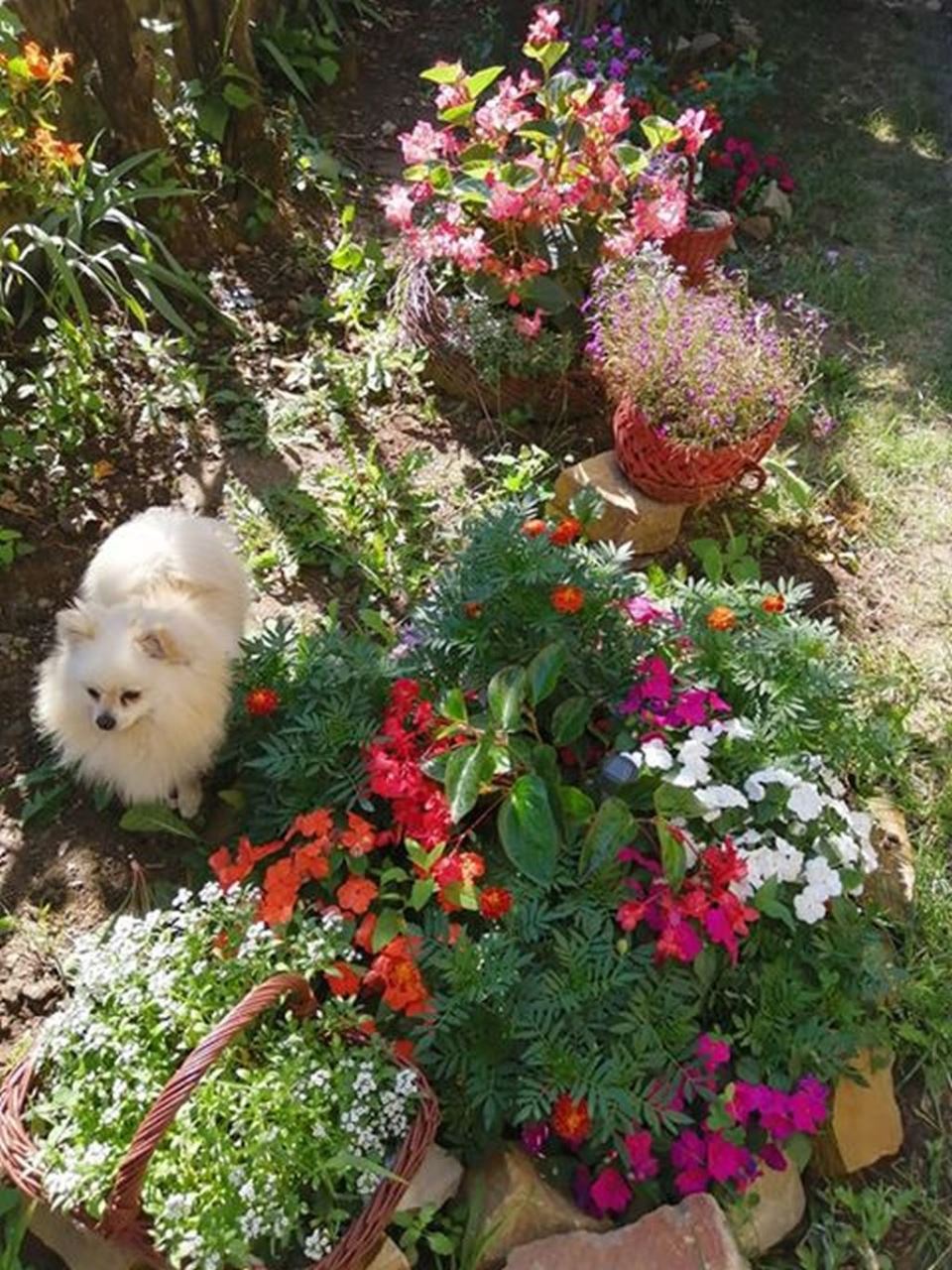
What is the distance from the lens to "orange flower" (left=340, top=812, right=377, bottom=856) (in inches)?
92.7

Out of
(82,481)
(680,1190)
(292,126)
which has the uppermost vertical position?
(292,126)

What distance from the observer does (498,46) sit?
5.50 metres

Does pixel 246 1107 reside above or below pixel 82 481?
below

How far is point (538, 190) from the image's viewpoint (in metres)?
3.57

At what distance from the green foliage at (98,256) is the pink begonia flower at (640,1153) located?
2811mm

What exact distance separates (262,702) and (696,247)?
260cm

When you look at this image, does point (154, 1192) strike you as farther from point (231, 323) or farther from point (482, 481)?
point (231, 323)

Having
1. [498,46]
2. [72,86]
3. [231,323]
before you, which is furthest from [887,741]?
[498,46]

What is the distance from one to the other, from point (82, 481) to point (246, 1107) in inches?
86.1

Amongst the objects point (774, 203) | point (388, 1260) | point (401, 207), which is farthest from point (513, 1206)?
point (774, 203)

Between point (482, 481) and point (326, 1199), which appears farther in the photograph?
point (482, 481)

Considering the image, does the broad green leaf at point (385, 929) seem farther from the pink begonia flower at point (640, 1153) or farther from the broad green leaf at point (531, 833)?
the pink begonia flower at point (640, 1153)

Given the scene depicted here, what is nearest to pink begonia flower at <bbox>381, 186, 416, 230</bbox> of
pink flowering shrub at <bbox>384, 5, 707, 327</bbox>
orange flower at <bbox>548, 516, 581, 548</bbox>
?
pink flowering shrub at <bbox>384, 5, 707, 327</bbox>

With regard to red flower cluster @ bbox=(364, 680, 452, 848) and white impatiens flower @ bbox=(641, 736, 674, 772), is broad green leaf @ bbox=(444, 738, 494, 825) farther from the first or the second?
white impatiens flower @ bbox=(641, 736, 674, 772)
